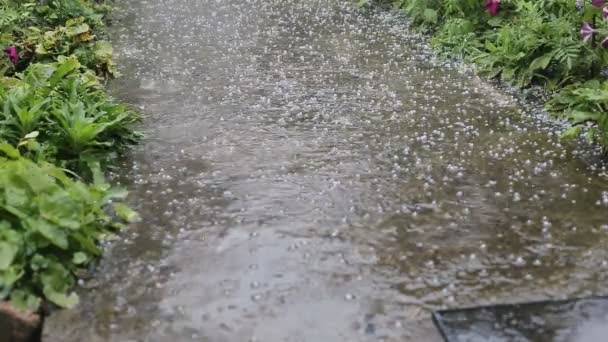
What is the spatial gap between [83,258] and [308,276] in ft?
3.44

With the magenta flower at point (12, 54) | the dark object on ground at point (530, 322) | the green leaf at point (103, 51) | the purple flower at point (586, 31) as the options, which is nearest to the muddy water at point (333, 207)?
the dark object on ground at point (530, 322)

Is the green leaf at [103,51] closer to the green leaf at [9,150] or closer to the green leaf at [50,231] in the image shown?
the green leaf at [9,150]

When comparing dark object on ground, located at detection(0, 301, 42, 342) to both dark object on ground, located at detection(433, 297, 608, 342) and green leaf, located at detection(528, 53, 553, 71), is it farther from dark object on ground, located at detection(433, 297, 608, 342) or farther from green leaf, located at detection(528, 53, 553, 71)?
green leaf, located at detection(528, 53, 553, 71)

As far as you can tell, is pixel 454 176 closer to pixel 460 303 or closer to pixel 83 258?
pixel 460 303

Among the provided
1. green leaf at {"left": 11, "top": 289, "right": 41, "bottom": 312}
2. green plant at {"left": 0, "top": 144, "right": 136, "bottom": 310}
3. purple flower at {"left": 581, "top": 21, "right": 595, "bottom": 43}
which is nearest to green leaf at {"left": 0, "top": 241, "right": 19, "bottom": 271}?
green plant at {"left": 0, "top": 144, "right": 136, "bottom": 310}

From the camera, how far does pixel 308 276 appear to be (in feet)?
9.16

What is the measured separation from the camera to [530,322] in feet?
8.07

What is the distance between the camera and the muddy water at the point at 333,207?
2.59 meters

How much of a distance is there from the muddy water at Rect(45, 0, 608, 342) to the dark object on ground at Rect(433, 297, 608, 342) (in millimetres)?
77

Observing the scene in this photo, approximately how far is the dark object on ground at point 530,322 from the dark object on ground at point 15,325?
165 cm

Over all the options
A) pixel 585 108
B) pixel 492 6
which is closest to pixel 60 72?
pixel 585 108

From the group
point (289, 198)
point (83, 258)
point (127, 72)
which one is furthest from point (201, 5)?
point (83, 258)

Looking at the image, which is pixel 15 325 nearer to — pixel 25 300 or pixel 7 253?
pixel 25 300

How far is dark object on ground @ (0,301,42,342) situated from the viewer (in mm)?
2438
